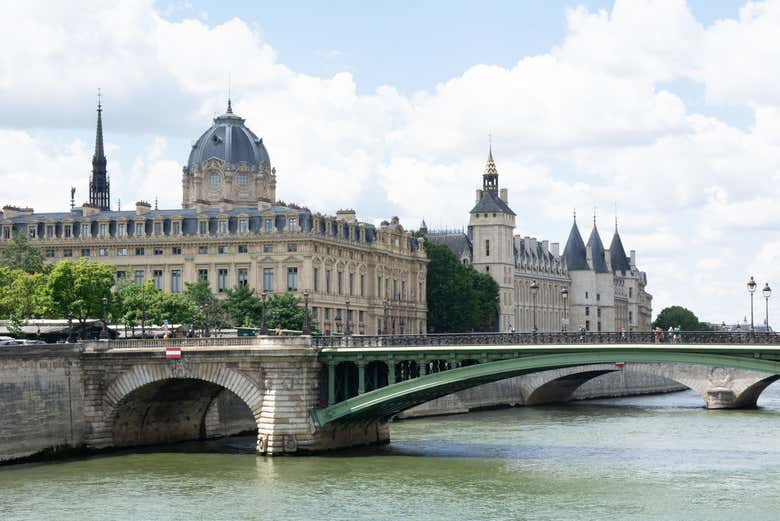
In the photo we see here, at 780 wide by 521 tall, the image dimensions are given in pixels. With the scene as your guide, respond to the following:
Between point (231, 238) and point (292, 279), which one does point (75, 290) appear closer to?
point (231, 238)

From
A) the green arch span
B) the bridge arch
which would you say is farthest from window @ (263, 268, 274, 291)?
the green arch span

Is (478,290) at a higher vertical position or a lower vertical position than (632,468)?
higher

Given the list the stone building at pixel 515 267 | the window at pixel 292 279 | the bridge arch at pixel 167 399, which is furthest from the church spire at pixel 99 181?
the bridge arch at pixel 167 399

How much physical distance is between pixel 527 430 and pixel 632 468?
19.7m

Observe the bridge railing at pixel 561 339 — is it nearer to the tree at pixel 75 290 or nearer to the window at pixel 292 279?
the tree at pixel 75 290

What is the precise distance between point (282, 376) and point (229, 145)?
6482 centimetres

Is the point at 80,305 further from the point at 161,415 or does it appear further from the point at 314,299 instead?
the point at 314,299

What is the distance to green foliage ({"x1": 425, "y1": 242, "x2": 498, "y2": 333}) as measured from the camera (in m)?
148

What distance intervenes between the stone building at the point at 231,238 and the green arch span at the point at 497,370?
48.6 metres

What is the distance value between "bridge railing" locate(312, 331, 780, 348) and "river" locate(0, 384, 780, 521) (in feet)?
15.4

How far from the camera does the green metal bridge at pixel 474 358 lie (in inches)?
2324

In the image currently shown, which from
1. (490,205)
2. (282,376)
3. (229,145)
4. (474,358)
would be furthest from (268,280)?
(490,205)

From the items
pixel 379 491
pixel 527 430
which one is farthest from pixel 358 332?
pixel 379 491

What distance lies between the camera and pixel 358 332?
413ft
